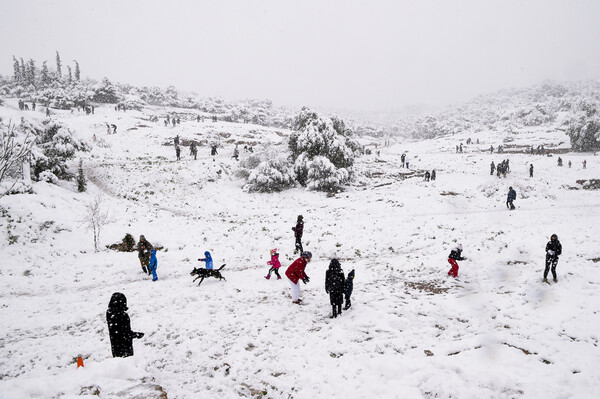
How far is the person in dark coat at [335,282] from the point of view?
9.30 metres

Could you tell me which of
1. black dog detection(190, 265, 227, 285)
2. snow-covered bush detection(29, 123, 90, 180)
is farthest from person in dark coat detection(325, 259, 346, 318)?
snow-covered bush detection(29, 123, 90, 180)

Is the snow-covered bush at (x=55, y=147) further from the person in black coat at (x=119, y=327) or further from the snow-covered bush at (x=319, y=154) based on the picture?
the person in black coat at (x=119, y=327)

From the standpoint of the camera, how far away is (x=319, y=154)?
34469 mm

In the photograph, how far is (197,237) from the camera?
19406 millimetres

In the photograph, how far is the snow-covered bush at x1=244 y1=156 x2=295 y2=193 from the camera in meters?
32.0

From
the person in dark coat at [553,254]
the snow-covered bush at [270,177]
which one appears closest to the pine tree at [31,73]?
the snow-covered bush at [270,177]

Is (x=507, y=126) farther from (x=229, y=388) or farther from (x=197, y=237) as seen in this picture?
(x=229, y=388)

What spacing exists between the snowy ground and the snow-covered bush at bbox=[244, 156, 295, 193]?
5.13 m

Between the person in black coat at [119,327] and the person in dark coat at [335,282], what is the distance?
5064 mm

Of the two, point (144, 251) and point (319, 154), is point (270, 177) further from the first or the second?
point (144, 251)

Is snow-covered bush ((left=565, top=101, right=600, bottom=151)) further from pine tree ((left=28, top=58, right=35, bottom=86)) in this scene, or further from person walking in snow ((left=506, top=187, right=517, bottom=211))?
pine tree ((left=28, top=58, right=35, bottom=86))

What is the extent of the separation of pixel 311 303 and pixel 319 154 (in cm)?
2512

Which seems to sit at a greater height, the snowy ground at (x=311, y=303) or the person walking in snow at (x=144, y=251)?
the person walking in snow at (x=144, y=251)

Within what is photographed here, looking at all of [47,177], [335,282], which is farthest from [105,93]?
[335,282]
